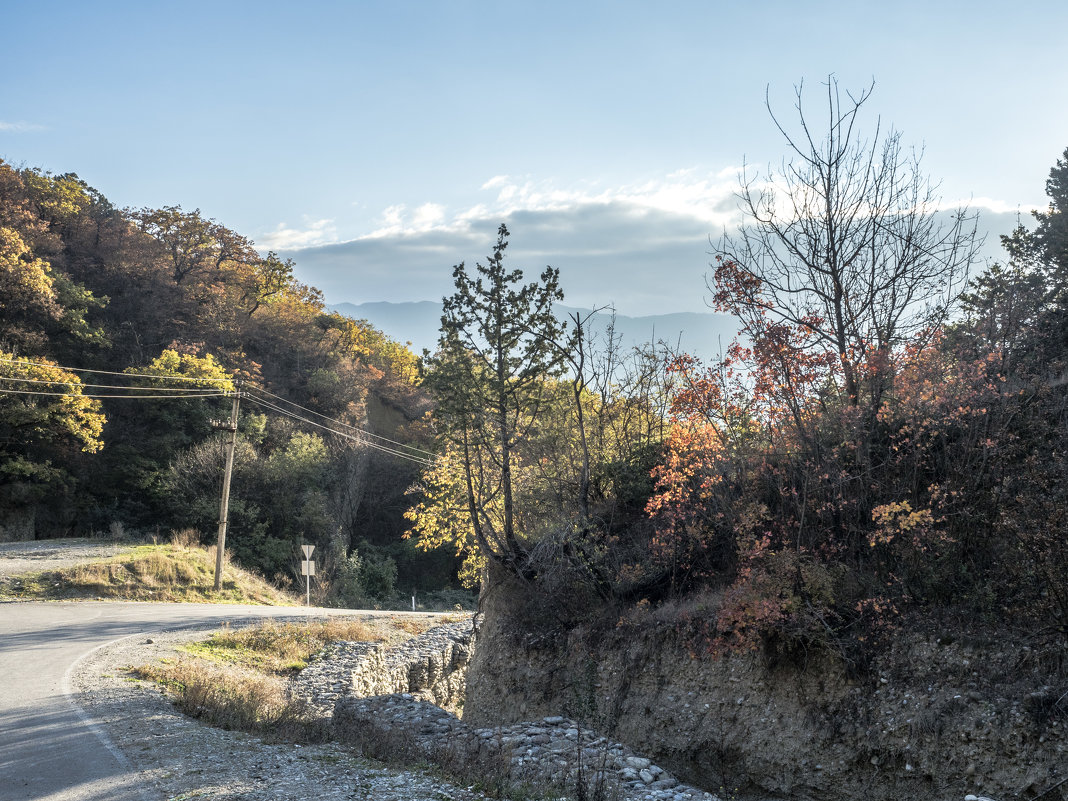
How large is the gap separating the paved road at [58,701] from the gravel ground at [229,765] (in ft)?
0.95

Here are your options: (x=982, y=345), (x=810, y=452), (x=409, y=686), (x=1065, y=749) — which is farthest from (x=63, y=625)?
(x=982, y=345)

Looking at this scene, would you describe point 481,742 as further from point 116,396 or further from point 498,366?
point 116,396

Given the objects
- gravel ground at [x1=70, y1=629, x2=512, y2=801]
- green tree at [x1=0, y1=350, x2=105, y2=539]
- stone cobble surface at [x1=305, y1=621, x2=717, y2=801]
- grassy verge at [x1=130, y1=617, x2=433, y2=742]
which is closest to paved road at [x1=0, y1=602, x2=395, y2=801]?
gravel ground at [x1=70, y1=629, x2=512, y2=801]

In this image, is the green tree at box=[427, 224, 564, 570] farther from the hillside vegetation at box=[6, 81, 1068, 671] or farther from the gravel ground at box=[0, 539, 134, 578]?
the gravel ground at box=[0, 539, 134, 578]

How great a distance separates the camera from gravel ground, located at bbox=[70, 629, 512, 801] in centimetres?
808

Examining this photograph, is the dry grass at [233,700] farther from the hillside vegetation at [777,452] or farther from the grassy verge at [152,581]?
the grassy verge at [152,581]

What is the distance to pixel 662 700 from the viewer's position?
529 inches

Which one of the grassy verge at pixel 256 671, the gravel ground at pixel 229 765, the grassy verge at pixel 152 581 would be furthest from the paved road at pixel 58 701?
the grassy verge at pixel 152 581

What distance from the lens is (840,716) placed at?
35.7 ft

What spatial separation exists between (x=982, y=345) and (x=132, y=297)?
49.6 meters

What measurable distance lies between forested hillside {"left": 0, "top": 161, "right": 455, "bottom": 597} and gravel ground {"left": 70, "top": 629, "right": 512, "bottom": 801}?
27.5 meters

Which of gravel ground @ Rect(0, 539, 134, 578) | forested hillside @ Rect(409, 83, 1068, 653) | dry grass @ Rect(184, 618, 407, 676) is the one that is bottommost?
dry grass @ Rect(184, 618, 407, 676)

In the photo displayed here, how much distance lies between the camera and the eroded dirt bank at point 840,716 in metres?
9.19

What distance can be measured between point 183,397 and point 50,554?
13.1m
